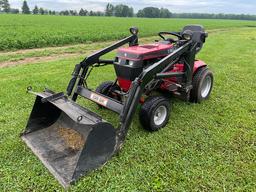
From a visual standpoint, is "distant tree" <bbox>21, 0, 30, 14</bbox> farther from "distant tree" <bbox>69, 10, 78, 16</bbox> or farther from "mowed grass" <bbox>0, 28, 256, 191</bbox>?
"mowed grass" <bbox>0, 28, 256, 191</bbox>

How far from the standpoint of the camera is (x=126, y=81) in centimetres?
420

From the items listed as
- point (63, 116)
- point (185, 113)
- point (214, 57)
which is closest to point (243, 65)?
point (214, 57)

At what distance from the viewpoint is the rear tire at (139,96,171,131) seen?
3.81 metres

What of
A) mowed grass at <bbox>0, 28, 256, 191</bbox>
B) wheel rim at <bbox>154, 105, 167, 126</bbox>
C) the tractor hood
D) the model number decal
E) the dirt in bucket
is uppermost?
the tractor hood

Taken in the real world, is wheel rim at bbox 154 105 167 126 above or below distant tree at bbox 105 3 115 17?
below

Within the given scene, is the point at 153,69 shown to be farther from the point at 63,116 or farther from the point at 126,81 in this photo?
the point at 63,116

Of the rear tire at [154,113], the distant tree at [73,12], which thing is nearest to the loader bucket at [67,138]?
the rear tire at [154,113]

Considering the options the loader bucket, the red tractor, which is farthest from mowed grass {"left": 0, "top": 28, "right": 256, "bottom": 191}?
the red tractor

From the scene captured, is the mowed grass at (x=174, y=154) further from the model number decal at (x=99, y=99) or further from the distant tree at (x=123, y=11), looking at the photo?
the distant tree at (x=123, y=11)

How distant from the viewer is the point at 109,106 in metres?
3.67

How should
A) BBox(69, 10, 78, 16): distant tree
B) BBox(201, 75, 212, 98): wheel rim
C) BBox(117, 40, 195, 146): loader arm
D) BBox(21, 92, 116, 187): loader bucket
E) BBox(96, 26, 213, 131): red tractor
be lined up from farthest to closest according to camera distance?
BBox(69, 10, 78, 16): distant tree → BBox(201, 75, 212, 98): wheel rim → BBox(96, 26, 213, 131): red tractor → BBox(117, 40, 195, 146): loader arm → BBox(21, 92, 116, 187): loader bucket

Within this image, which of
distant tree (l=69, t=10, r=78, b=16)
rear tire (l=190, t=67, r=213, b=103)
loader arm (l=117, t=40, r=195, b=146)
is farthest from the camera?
distant tree (l=69, t=10, r=78, b=16)

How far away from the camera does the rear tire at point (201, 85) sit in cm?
500

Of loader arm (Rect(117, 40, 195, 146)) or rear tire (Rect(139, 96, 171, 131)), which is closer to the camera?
loader arm (Rect(117, 40, 195, 146))
